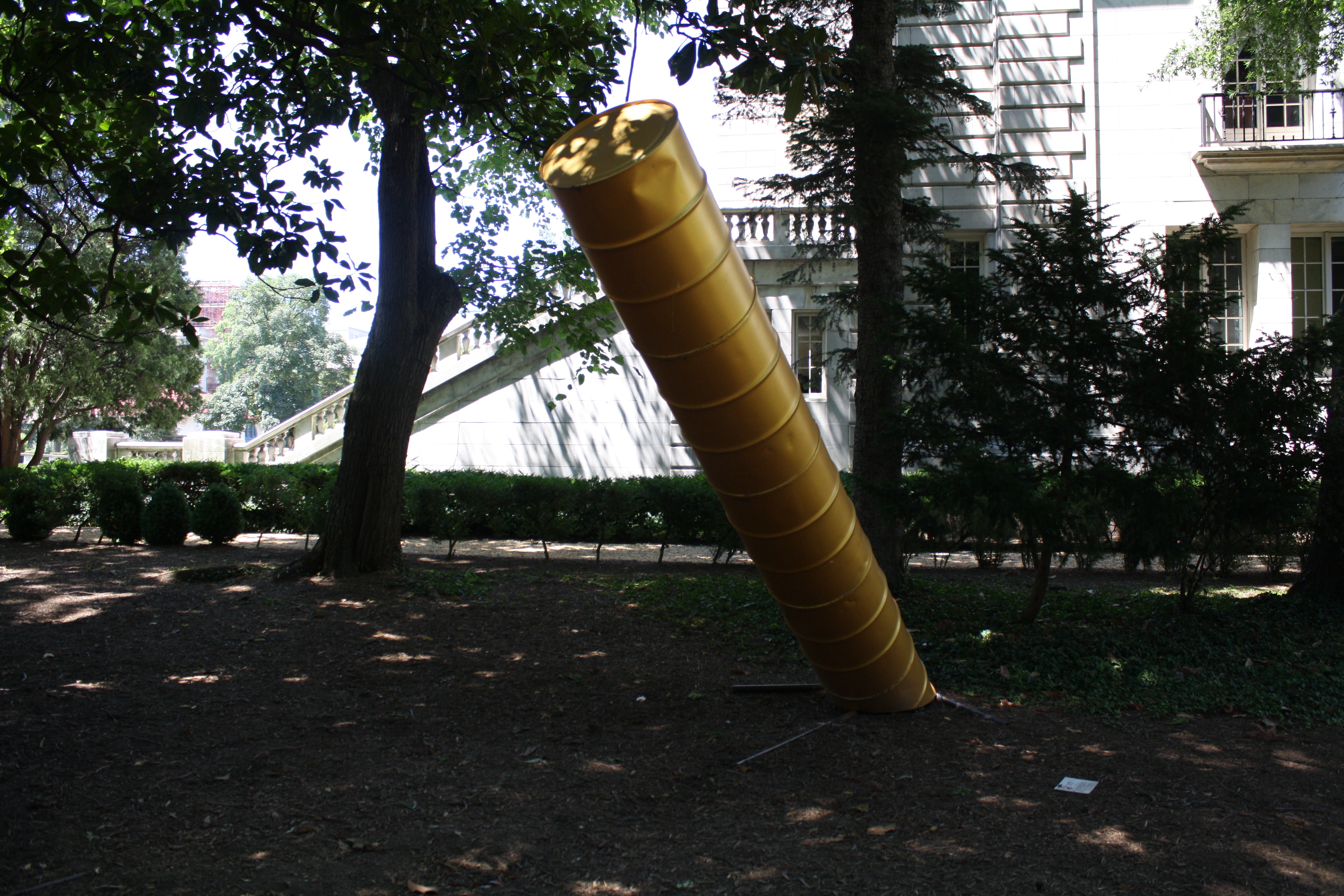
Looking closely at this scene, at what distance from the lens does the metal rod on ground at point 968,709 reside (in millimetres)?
5797

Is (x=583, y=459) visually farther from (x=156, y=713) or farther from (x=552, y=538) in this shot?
(x=156, y=713)

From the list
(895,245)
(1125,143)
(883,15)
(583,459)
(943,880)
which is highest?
(1125,143)

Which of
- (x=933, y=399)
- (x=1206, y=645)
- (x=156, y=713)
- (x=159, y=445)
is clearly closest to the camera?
(x=156, y=713)

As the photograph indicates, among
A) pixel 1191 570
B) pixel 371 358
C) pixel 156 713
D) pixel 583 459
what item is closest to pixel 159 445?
pixel 583 459

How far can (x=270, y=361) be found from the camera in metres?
63.7

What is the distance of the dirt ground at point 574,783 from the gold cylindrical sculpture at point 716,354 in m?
1.08

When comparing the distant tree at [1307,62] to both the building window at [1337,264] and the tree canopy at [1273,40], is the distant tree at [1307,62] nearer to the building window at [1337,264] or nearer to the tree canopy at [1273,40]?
the tree canopy at [1273,40]

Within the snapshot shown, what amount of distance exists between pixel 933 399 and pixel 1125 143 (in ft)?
44.6

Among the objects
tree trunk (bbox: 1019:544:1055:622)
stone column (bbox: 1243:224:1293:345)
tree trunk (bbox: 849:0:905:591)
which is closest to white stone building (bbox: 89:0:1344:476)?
stone column (bbox: 1243:224:1293:345)

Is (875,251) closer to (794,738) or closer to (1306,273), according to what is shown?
(794,738)

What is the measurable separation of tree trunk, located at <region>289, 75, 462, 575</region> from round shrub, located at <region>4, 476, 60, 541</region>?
22.7ft

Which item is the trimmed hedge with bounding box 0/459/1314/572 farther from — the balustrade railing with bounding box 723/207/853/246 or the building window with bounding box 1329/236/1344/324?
the building window with bounding box 1329/236/1344/324

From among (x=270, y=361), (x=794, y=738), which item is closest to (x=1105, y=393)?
(x=794, y=738)

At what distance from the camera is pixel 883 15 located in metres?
9.70
